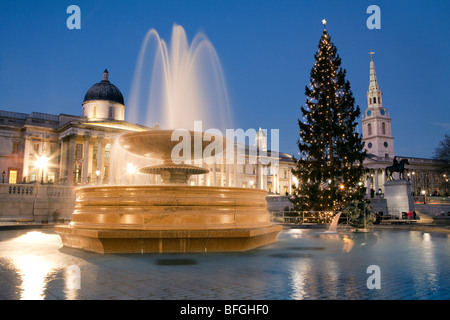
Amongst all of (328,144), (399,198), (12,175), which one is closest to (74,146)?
(12,175)

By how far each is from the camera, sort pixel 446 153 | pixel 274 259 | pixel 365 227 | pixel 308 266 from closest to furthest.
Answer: pixel 308 266 < pixel 274 259 < pixel 365 227 < pixel 446 153

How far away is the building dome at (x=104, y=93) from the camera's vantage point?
205 feet

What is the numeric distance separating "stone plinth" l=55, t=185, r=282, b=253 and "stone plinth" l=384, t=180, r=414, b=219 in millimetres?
26964

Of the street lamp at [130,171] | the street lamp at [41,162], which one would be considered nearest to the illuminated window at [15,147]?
the street lamp at [41,162]

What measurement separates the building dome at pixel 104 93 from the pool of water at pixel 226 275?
190ft

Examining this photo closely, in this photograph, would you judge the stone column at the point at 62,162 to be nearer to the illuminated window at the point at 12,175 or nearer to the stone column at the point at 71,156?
the stone column at the point at 71,156

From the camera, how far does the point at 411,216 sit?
91.0 ft

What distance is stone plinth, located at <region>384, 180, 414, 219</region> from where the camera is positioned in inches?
1251

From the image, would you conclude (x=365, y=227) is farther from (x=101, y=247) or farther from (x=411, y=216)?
(x=411, y=216)

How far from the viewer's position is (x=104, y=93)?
62625 mm
